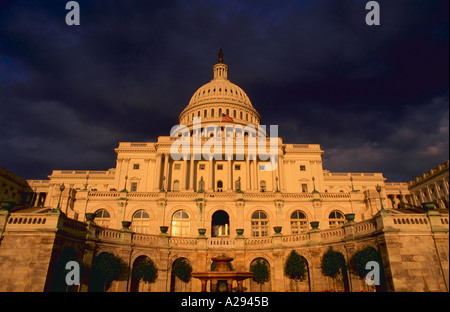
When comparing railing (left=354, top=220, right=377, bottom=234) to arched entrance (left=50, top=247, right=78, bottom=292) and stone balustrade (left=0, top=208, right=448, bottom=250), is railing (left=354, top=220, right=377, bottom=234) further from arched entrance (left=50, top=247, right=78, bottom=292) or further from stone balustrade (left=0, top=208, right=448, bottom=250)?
arched entrance (left=50, top=247, right=78, bottom=292)

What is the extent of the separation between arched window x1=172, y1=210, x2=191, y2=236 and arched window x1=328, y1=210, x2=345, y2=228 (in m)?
19.6

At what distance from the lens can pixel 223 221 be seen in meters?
46.3

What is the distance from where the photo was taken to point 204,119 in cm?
9862

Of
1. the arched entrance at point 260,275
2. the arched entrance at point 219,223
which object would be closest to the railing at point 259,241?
the arched entrance at point 260,275

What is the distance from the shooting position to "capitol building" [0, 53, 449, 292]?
715 inches

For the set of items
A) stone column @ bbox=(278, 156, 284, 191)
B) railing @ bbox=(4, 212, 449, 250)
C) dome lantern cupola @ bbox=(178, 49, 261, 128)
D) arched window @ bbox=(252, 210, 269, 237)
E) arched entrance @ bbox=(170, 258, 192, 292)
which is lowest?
arched entrance @ bbox=(170, 258, 192, 292)

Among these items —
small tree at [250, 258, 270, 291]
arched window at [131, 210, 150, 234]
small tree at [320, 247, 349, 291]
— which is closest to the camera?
small tree at [320, 247, 349, 291]

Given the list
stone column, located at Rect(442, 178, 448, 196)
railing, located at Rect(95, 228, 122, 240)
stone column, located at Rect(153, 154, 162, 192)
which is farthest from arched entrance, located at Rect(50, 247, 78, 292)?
stone column, located at Rect(442, 178, 448, 196)

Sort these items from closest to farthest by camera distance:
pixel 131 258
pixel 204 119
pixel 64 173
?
1. pixel 131 258
2. pixel 64 173
3. pixel 204 119

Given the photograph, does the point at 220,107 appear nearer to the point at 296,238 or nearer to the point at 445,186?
the point at 445,186

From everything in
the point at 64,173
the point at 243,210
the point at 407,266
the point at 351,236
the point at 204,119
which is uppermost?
the point at 204,119

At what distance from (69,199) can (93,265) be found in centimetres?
2052
